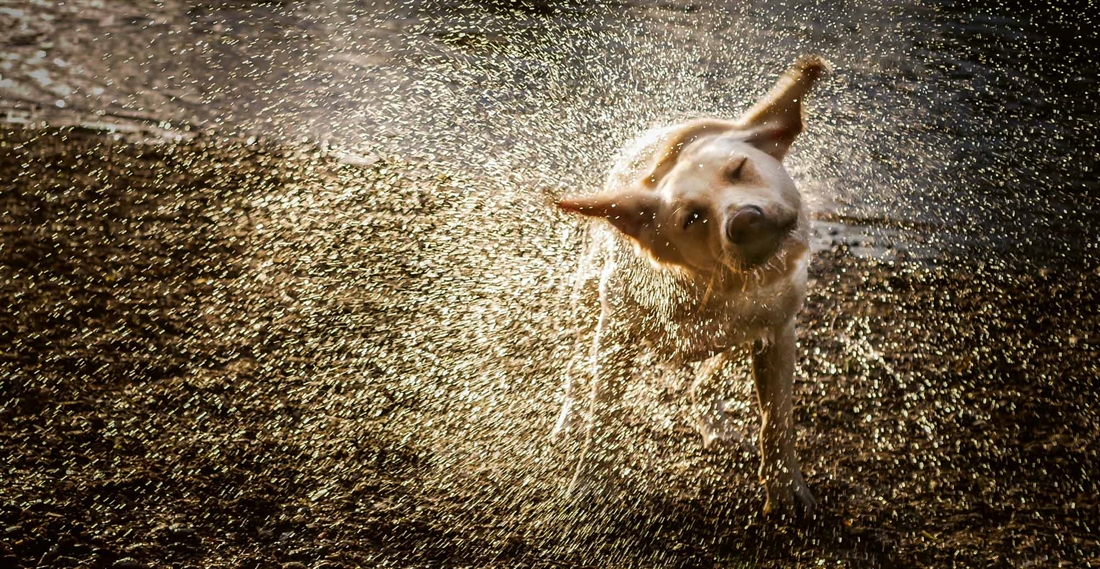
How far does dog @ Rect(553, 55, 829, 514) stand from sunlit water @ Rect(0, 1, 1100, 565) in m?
0.21

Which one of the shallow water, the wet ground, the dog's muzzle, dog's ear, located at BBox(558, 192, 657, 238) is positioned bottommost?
the shallow water

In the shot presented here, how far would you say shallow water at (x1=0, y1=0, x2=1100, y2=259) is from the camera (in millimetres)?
4625

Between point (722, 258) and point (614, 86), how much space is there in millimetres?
3715

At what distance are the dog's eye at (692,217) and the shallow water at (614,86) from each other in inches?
72.6

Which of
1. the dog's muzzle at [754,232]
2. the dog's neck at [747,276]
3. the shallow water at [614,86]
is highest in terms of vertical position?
the dog's muzzle at [754,232]

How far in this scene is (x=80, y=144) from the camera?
4949 mm

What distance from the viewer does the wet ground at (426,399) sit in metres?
2.55

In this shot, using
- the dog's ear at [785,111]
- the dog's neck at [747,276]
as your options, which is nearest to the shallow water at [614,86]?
the dog's ear at [785,111]

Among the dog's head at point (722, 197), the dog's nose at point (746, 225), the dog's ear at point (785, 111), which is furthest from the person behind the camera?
the dog's ear at point (785, 111)

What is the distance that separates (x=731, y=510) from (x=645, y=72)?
4.12 m

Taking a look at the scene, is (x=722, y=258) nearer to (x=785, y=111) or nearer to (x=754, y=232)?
(x=754, y=232)

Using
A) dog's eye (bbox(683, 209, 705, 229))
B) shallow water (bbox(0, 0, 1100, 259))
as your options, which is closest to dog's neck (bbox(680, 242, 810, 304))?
dog's eye (bbox(683, 209, 705, 229))

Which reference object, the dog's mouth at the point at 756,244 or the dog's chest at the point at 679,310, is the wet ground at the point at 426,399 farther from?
the dog's mouth at the point at 756,244

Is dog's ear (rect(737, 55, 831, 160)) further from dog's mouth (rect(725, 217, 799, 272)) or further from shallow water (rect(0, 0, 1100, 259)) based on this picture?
shallow water (rect(0, 0, 1100, 259))
